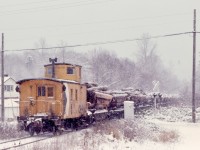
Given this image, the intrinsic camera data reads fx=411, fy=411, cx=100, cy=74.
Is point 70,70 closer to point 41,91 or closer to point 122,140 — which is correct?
point 41,91

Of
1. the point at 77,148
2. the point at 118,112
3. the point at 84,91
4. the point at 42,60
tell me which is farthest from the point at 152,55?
the point at 77,148

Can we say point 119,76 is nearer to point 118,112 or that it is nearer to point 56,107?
point 118,112

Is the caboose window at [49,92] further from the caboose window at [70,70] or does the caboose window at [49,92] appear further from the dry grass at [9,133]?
the caboose window at [70,70]

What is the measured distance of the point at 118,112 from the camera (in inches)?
1310

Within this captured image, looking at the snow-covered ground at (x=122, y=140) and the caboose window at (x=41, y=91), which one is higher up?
the caboose window at (x=41, y=91)

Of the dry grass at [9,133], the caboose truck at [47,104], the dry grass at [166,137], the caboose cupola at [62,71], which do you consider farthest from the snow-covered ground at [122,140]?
the caboose cupola at [62,71]

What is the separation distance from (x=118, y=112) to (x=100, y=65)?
4569cm

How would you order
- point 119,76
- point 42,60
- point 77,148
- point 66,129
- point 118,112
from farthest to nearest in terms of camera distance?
point 42,60 < point 119,76 < point 118,112 < point 66,129 < point 77,148

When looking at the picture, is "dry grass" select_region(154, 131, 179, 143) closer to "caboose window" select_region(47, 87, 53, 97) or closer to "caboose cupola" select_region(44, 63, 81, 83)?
"caboose window" select_region(47, 87, 53, 97)

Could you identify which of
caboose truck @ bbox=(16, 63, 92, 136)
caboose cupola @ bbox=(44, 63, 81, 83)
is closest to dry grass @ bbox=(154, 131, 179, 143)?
caboose truck @ bbox=(16, 63, 92, 136)

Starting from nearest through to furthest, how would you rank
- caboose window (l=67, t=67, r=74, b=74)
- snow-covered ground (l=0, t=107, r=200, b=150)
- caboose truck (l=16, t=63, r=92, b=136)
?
snow-covered ground (l=0, t=107, r=200, b=150), caboose truck (l=16, t=63, r=92, b=136), caboose window (l=67, t=67, r=74, b=74)

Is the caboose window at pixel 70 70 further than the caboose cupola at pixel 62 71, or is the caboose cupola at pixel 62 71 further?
the caboose window at pixel 70 70

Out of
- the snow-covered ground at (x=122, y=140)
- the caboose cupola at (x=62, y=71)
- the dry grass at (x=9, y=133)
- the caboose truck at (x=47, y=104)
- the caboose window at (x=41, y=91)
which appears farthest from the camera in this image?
the caboose cupola at (x=62, y=71)

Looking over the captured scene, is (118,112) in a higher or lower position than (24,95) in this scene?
lower
